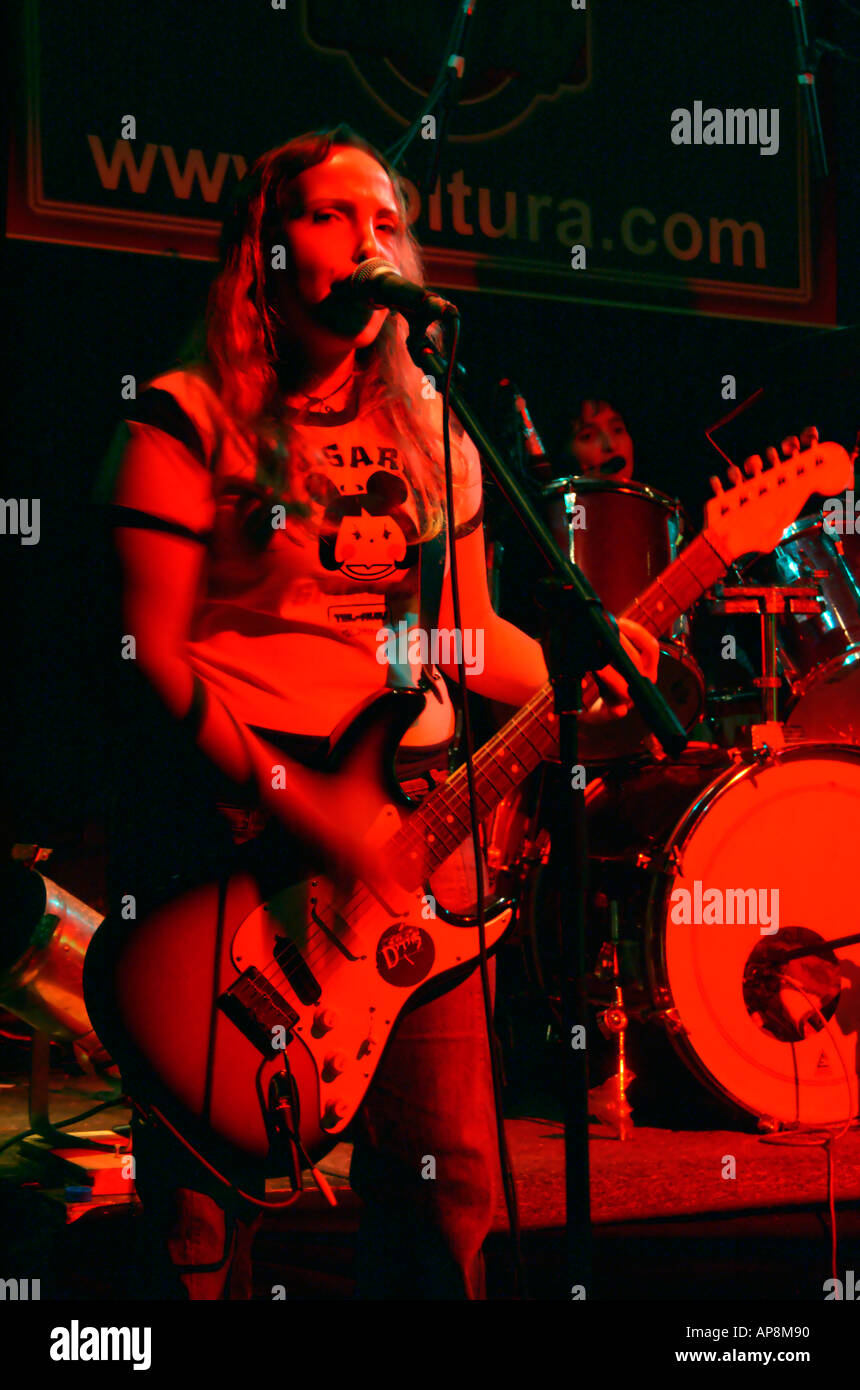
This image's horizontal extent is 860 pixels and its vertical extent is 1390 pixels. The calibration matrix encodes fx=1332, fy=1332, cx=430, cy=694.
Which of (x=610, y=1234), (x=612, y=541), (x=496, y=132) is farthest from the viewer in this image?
(x=496, y=132)

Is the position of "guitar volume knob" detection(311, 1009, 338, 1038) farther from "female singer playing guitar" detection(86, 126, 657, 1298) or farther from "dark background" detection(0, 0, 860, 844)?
"dark background" detection(0, 0, 860, 844)

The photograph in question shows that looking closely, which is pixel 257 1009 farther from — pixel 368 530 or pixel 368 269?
pixel 368 269

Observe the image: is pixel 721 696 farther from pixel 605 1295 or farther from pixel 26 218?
pixel 26 218

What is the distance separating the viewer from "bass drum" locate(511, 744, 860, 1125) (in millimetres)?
3303

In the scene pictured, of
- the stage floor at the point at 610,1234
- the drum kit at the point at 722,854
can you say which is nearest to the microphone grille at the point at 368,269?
the drum kit at the point at 722,854

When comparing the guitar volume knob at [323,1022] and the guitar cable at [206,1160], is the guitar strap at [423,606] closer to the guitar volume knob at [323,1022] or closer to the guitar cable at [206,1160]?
the guitar volume knob at [323,1022]

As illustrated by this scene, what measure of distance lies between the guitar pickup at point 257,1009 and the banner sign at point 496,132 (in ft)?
7.73

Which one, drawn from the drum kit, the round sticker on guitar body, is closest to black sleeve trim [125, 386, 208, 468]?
the round sticker on guitar body

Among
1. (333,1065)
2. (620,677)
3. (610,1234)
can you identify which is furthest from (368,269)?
(610,1234)

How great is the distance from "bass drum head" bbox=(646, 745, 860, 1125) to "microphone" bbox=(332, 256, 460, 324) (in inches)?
77.0

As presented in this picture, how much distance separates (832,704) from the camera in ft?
12.6

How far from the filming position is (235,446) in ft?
6.21

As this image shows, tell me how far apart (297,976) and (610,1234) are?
1.09 m

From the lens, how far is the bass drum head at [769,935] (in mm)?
3299
